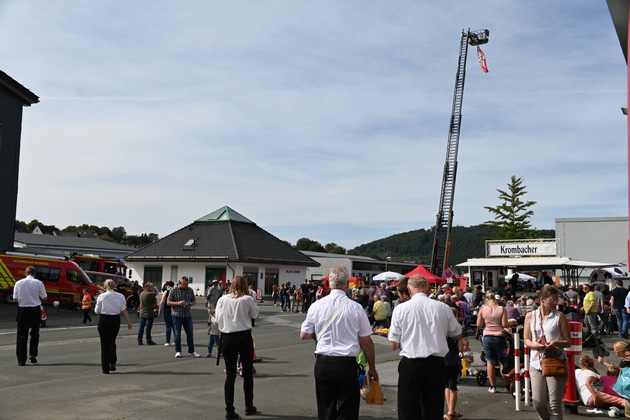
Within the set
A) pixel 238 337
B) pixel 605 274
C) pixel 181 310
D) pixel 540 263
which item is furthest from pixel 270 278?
pixel 238 337

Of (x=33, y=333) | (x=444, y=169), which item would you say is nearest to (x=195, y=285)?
(x=444, y=169)

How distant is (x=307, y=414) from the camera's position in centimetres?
808

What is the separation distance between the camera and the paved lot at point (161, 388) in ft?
26.5

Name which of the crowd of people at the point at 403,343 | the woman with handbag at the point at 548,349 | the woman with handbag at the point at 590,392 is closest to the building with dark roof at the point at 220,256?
the crowd of people at the point at 403,343

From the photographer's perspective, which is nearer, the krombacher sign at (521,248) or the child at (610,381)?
the child at (610,381)

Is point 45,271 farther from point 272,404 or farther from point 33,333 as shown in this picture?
point 272,404

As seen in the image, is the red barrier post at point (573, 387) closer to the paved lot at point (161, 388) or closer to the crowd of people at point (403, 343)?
the paved lot at point (161, 388)

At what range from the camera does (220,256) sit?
52.6 metres

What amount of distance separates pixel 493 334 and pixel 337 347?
16.3 ft

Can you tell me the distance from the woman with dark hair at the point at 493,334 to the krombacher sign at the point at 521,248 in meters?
21.7

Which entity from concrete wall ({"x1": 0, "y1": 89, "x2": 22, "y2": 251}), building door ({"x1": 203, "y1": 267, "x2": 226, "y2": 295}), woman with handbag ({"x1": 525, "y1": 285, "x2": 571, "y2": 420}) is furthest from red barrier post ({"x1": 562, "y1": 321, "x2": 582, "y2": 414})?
building door ({"x1": 203, "y1": 267, "x2": 226, "y2": 295})

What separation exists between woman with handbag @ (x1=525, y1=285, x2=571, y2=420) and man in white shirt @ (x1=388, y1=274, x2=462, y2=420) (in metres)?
1.62

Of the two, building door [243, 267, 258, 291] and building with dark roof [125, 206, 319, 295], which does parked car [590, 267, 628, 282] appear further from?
building door [243, 267, 258, 291]

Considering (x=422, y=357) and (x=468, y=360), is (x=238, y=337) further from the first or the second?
(x=468, y=360)
